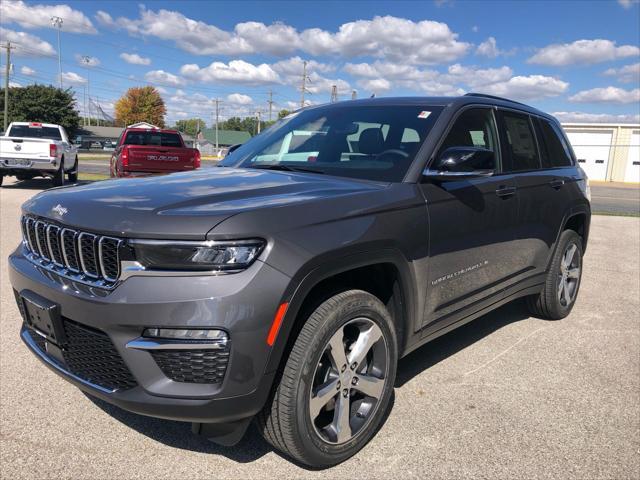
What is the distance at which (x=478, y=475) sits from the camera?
2.61 metres

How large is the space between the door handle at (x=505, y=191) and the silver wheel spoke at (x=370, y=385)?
65.0 inches

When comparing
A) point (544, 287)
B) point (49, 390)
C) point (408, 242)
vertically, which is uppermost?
point (408, 242)

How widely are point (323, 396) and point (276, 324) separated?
53 cm

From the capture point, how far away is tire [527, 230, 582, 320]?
15.6 feet

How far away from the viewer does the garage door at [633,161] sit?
4628 centimetres

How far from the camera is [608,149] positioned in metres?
47.0

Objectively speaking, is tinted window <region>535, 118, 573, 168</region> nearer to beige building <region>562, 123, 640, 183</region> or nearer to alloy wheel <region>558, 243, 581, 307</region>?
alloy wheel <region>558, 243, 581, 307</region>

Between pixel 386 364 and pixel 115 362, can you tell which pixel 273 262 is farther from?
pixel 386 364

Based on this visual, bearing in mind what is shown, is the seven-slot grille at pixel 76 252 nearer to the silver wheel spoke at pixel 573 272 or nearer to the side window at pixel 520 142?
the side window at pixel 520 142

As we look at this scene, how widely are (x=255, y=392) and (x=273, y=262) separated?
1.77 ft

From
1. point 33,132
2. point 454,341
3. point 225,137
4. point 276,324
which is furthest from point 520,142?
point 225,137

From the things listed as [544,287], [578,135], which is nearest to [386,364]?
[544,287]

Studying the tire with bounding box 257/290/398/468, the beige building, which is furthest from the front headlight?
the beige building

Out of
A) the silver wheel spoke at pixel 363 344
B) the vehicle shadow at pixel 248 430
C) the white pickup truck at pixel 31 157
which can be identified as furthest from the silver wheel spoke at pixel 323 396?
the white pickup truck at pixel 31 157
